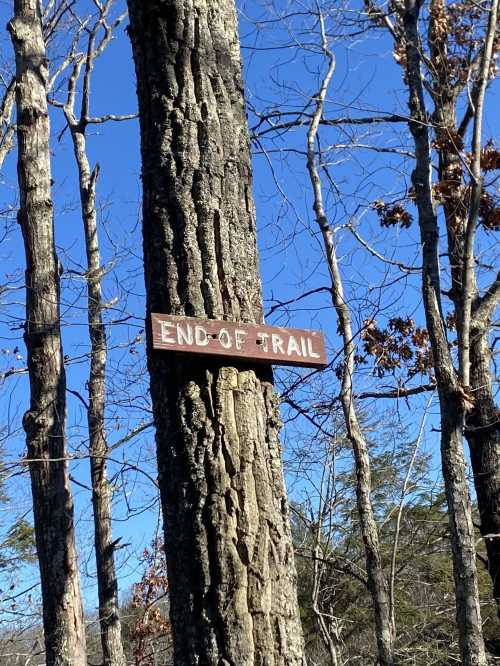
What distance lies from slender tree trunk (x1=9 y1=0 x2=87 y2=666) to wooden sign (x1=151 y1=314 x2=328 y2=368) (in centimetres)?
350

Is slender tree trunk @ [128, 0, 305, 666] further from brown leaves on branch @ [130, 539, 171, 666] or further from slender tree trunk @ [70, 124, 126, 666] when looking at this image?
brown leaves on branch @ [130, 539, 171, 666]

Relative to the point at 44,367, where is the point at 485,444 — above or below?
below

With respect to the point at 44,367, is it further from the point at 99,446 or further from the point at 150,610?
the point at 150,610

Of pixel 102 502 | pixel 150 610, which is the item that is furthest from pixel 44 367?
pixel 150 610

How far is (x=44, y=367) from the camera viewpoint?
6.20 meters

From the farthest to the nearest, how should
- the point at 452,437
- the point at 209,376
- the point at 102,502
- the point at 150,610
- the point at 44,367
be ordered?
the point at 150,610
the point at 102,502
the point at 44,367
the point at 452,437
the point at 209,376

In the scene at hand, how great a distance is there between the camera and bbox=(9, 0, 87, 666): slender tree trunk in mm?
5648

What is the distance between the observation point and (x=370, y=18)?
7.41 m

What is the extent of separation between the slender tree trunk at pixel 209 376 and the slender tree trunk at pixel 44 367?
3474mm

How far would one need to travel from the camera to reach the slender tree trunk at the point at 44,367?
5.65 m

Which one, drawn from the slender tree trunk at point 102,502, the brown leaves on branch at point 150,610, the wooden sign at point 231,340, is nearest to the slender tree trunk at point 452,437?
the wooden sign at point 231,340

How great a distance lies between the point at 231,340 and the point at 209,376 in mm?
123

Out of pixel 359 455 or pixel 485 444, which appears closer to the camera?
pixel 359 455

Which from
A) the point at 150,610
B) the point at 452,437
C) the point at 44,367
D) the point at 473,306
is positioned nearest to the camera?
the point at 452,437
